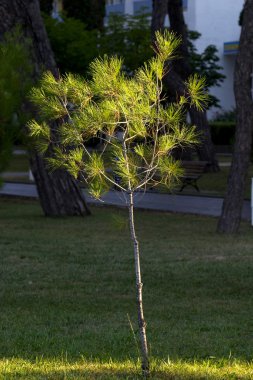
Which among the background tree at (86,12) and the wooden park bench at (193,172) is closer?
the wooden park bench at (193,172)

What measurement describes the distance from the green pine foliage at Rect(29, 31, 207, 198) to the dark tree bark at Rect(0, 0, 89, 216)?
13130 millimetres

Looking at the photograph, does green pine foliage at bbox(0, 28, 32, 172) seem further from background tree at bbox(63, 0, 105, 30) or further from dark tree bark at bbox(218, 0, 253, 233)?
background tree at bbox(63, 0, 105, 30)

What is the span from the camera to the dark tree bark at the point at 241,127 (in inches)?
653

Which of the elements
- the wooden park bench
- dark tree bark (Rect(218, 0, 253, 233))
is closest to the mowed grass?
dark tree bark (Rect(218, 0, 253, 233))

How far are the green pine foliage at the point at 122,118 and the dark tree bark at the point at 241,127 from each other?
955 centimetres

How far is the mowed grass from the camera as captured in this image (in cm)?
734

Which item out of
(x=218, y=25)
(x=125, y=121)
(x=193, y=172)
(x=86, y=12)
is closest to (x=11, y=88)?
(x=125, y=121)

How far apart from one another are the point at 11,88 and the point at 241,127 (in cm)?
798

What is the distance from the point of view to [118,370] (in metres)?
7.00

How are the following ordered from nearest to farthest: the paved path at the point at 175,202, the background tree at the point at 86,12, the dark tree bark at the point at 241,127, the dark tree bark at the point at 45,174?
the dark tree bark at the point at 241,127, the dark tree bark at the point at 45,174, the paved path at the point at 175,202, the background tree at the point at 86,12

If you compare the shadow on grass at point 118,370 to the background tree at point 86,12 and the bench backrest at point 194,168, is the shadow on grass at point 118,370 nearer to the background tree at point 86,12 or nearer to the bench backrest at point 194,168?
the bench backrest at point 194,168

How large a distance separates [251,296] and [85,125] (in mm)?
4772

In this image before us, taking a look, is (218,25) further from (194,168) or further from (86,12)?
(194,168)

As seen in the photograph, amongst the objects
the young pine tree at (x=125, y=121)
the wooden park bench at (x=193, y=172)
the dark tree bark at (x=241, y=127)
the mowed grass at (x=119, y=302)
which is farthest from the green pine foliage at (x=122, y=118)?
the wooden park bench at (x=193, y=172)
